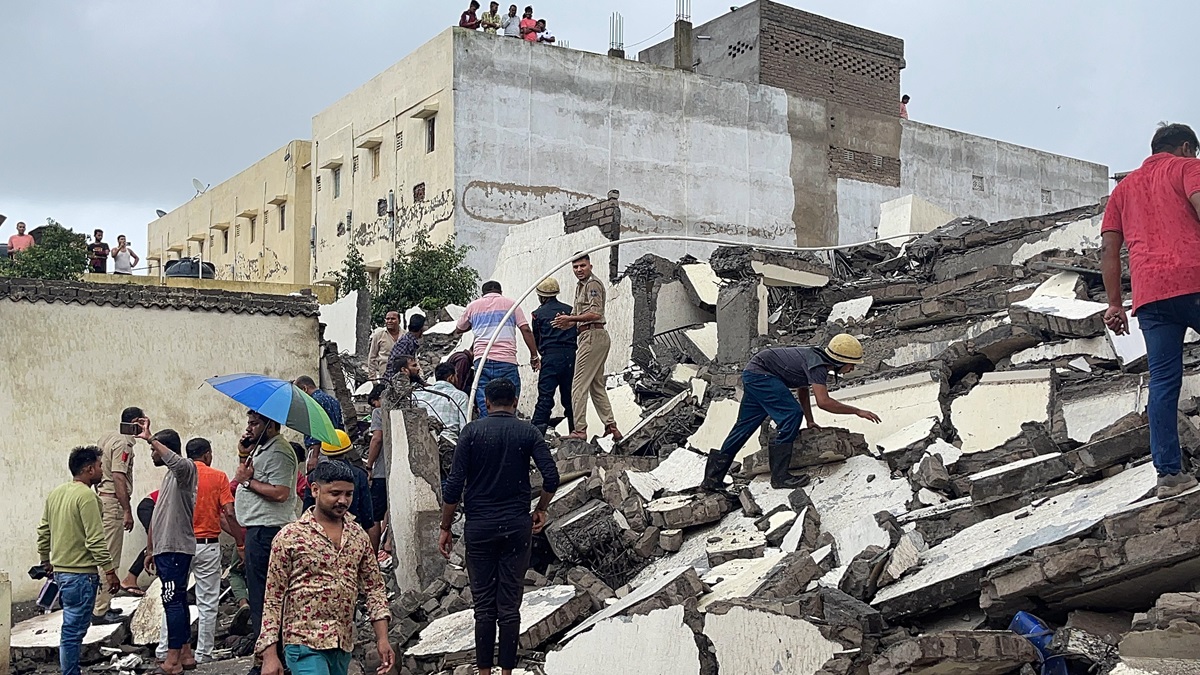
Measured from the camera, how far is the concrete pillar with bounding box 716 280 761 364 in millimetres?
13141

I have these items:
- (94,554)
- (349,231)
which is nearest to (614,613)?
(94,554)

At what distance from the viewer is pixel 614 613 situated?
277 inches

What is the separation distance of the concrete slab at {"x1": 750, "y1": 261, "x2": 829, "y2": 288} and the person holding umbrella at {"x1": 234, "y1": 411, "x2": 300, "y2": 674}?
7.16 m

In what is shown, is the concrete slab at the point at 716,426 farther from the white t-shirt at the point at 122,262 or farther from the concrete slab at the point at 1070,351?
the white t-shirt at the point at 122,262

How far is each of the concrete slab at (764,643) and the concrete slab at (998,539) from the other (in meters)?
0.45

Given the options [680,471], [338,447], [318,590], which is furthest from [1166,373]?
[338,447]

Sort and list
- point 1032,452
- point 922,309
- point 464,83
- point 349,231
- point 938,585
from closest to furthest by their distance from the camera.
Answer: point 938,585, point 1032,452, point 922,309, point 464,83, point 349,231

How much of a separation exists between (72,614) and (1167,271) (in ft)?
21.4

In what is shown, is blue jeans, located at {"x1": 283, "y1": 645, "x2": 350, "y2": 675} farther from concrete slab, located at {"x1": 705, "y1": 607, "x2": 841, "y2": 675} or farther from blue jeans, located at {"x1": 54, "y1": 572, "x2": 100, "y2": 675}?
blue jeans, located at {"x1": 54, "y1": 572, "x2": 100, "y2": 675}

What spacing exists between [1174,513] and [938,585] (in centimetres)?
109

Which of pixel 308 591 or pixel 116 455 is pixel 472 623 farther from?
pixel 116 455

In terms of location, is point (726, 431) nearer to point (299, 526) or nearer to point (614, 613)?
point (614, 613)

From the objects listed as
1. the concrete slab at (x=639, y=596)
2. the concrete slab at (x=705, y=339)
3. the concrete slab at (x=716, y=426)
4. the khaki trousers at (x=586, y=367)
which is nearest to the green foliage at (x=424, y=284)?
the concrete slab at (x=705, y=339)

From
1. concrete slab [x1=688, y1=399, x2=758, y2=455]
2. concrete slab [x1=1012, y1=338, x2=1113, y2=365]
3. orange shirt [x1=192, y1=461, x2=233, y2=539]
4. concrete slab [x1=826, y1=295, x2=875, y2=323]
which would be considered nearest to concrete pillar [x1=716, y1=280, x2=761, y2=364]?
concrete slab [x1=826, y1=295, x2=875, y2=323]
